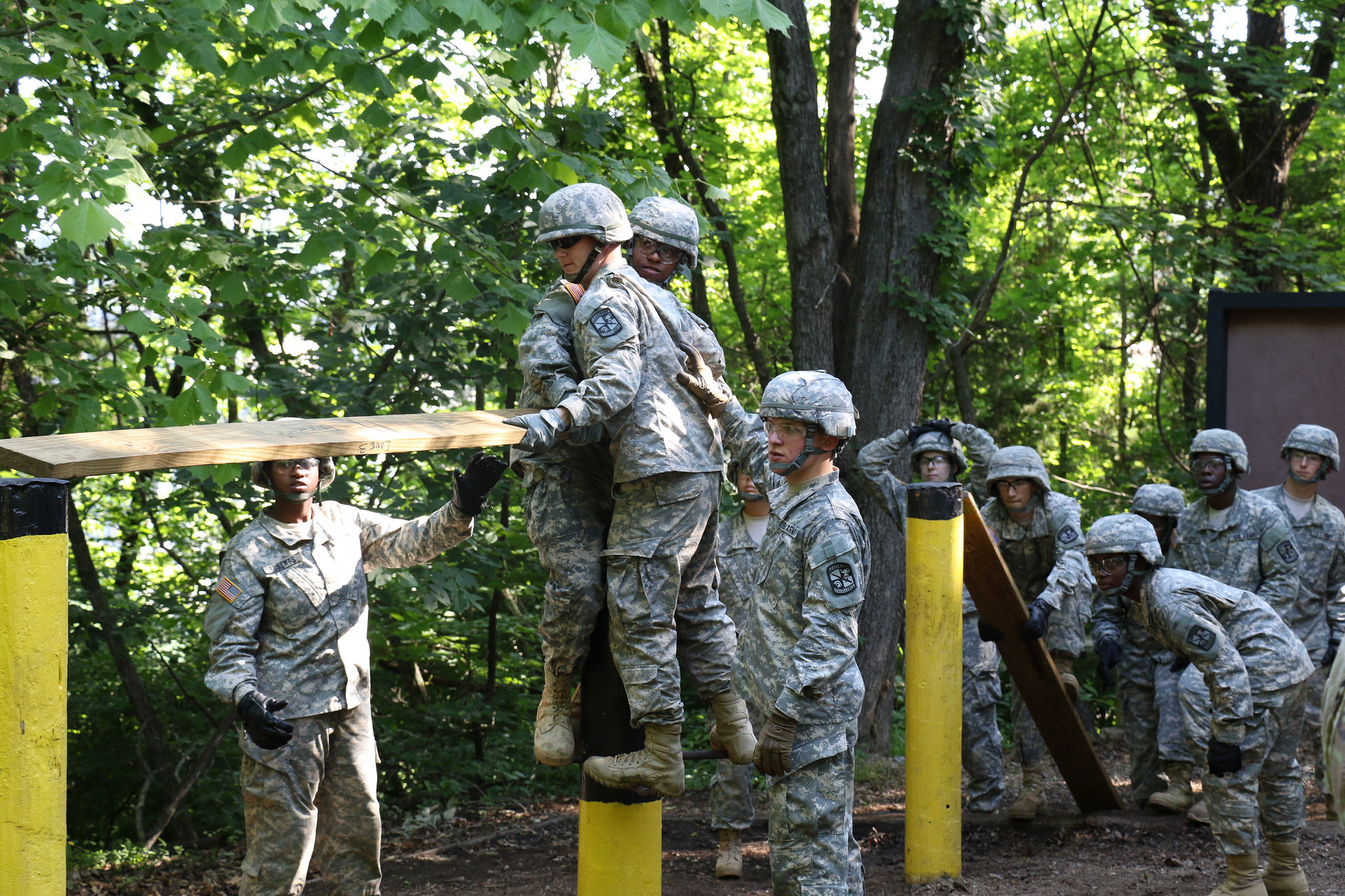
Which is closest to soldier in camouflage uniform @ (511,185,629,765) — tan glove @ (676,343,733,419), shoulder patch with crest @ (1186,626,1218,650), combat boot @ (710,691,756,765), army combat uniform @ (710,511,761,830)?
tan glove @ (676,343,733,419)

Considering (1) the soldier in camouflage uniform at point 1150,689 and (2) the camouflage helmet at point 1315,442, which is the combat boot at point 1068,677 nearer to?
(1) the soldier in camouflage uniform at point 1150,689

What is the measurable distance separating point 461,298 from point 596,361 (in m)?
2.59

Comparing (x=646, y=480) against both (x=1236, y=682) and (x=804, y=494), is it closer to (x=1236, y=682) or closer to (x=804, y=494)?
(x=804, y=494)

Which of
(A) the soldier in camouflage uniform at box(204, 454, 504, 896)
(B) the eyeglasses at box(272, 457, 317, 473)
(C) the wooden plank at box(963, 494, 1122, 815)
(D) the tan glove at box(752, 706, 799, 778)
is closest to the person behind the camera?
(D) the tan glove at box(752, 706, 799, 778)

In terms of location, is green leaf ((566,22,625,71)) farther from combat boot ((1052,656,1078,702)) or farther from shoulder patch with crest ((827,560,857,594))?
combat boot ((1052,656,1078,702))

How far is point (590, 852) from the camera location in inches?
166

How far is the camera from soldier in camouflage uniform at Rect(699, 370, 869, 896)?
12.7 ft

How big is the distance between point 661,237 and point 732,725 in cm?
181

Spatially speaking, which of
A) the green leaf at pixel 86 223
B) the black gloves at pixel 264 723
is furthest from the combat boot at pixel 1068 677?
the green leaf at pixel 86 223

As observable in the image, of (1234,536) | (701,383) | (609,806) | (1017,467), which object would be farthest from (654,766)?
(1234,536)

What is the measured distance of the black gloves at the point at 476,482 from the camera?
4.34 metres

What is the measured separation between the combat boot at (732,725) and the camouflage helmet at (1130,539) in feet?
6.08

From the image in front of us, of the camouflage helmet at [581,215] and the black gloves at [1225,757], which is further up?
the camouflage helmet at [581,215]

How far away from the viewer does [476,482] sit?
14.4ft
